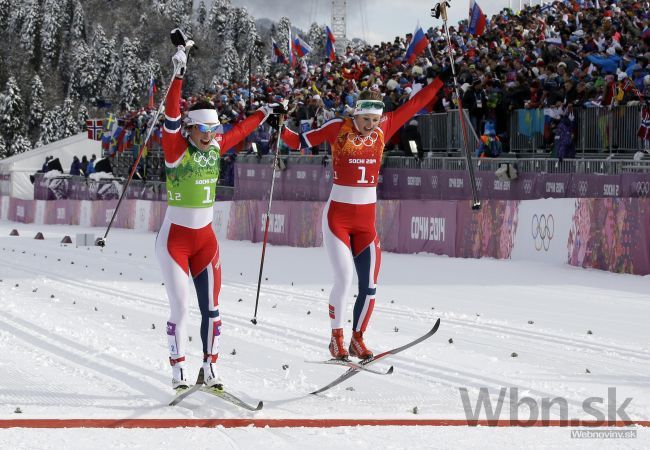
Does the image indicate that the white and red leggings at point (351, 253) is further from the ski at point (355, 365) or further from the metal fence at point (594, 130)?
the metal fence at point (594, 130)

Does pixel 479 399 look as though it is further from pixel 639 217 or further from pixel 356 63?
pixel 356 63

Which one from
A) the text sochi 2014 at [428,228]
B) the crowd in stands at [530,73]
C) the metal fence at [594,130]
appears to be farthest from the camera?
the text sochi 2014 at [428,228]

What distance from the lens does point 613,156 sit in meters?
18.9

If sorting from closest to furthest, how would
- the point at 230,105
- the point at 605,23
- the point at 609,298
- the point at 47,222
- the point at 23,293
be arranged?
the point at 609,298, the point at 23,293, the point at 605,23, the point at 230,105, the point at 47,222

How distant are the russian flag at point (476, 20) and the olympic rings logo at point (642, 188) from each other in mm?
12235

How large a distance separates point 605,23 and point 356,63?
44.7 ft

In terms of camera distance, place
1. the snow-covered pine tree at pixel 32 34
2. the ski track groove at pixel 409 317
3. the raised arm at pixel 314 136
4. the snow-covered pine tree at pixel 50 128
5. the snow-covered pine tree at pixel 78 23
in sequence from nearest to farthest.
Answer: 1. the ski track groove at pixel 409 317
2. the raised arm at pixel 314 136
3. the snow-covered pine tree at pixel 50 128
4. the snow-covered pine tree at pixel 32 34
5. the snow-covered pine tree at pixel 78 23

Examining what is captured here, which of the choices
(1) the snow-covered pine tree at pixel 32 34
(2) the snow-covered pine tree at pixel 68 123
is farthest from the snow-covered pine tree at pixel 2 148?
(1) the snow-covered pine tree at pixel 32 34

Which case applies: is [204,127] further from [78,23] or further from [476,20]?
[78,23]

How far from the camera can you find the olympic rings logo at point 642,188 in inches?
677

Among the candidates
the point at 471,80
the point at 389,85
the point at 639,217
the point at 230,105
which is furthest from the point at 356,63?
the point at 639,217

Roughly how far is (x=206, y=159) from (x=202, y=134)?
0.71 feet

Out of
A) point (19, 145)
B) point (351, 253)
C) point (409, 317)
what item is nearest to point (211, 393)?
point (351, 253)

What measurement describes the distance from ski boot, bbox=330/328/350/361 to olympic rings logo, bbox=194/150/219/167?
1990 millimetres
